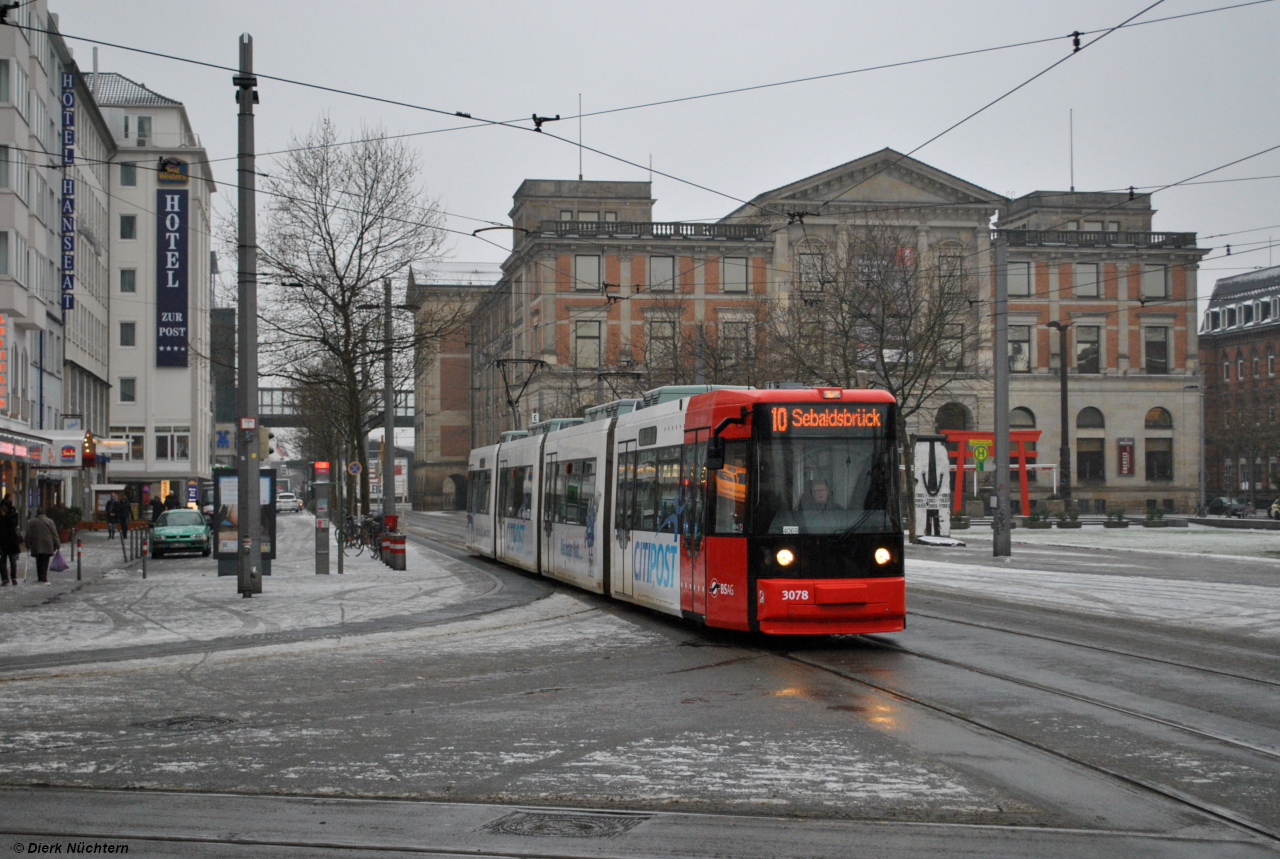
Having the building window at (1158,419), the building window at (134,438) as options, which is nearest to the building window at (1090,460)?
the building window at (1158,419)

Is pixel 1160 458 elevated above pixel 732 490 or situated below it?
above

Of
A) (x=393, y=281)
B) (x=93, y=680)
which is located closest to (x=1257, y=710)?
(x=93, y=680)

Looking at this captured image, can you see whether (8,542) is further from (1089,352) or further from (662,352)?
(1089,352)

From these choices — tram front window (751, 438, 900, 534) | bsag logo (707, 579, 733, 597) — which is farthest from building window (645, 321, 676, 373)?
tram front window (751, 438, 900, 534)

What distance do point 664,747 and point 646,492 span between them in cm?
954

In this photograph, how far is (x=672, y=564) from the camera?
1678cm

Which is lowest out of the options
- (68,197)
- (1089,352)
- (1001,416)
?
(1001,416)

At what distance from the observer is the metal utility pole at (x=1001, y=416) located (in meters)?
30.7

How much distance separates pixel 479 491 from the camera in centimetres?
3331

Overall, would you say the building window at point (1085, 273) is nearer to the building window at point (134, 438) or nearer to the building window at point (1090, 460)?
the building window at point (1090, 460)

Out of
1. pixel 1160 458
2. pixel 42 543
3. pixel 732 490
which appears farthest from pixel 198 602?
pixel 1160 458

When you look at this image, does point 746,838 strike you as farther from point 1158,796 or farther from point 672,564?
point 672,564

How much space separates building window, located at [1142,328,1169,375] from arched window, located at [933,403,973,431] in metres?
13.6

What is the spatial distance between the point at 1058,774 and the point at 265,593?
1712 centimetres
